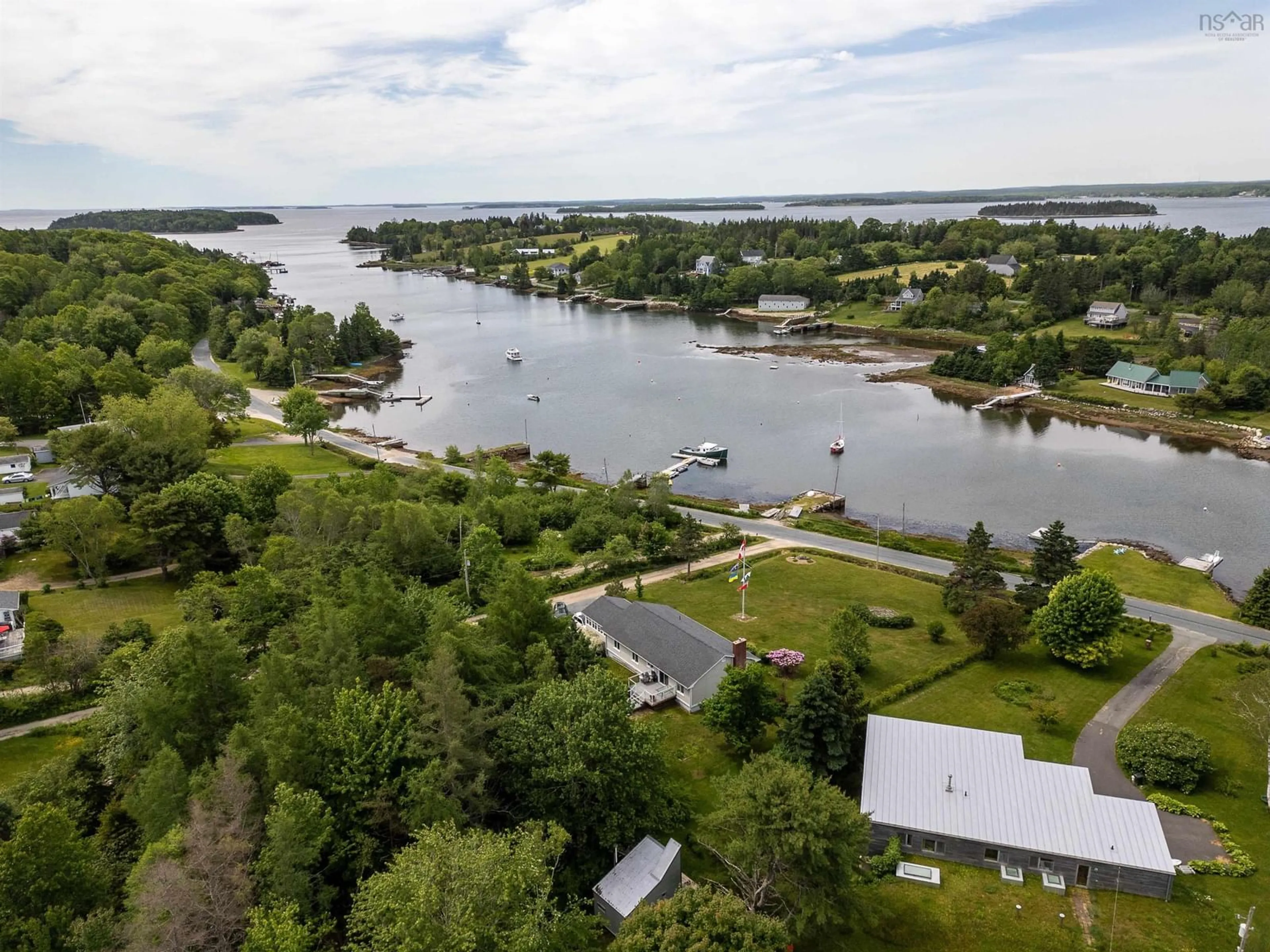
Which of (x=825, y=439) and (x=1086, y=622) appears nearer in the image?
(x=1086, y=622)

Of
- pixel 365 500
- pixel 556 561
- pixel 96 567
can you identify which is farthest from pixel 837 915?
pixel 96 567

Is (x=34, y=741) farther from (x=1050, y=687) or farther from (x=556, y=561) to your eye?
(x=1050, y=687)

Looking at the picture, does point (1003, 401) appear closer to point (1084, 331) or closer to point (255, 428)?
point (1084, 331)

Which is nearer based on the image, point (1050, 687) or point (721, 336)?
point (1050, 687)

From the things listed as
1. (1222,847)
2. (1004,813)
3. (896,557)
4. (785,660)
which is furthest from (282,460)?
(1222,847)

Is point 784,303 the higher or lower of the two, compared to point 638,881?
higher

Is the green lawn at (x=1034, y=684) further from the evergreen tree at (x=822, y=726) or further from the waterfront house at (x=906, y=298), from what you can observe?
the waterfront house at (x=906, y=298)
